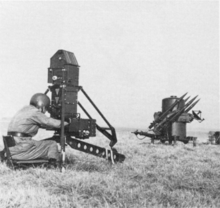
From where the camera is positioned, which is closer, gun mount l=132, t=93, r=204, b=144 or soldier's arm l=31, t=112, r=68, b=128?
soldier's arm l=31, t=112, r=68, b=128

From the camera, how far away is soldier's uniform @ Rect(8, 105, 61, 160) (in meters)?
6.95

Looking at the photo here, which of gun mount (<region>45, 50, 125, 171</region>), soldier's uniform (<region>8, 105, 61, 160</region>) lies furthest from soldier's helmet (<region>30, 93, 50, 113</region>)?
gun mount (<region>45, 50, 125, 171</region>)

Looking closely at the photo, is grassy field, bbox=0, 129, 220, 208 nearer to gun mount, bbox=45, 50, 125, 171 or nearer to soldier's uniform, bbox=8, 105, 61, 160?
soldier's uniform, bbox=8, 105, 61, 160

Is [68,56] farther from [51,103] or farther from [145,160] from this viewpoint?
[145,160]

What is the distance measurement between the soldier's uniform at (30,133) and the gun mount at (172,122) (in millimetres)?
9516

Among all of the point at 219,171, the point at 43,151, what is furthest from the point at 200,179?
the point at 43,151

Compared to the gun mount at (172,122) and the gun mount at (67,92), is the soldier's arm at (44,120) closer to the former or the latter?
the gun mount at (67,92)

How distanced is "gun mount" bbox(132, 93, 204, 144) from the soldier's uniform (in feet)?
31.2

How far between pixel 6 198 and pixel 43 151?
8.49 feet

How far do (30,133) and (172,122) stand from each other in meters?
10.4

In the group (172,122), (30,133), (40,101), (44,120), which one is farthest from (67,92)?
(172,122)

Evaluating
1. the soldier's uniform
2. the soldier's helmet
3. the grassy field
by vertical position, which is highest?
the soldier's helmet

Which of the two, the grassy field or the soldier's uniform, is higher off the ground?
the soldier's uniform

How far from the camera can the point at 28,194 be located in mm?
4863
